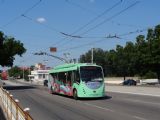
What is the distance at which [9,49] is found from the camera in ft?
227

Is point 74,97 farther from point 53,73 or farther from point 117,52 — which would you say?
point 117,52

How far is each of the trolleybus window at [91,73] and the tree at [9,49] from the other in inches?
1448

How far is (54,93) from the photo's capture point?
43844 mm

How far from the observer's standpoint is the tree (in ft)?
223

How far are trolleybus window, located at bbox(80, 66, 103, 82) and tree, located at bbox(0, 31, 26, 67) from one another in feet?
121

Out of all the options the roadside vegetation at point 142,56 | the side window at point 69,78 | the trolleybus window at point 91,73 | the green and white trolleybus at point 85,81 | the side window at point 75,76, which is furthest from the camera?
the roadside vegetation at point 142,56

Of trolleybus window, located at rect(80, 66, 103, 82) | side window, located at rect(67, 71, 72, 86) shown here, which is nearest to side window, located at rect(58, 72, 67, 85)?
side window, located at rect(67, 71, 72, 86)

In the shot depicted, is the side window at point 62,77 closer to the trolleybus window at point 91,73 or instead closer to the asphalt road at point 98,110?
the trolleybus window at point 91,73

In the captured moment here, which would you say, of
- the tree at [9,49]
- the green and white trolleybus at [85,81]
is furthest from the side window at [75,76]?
the tree at [9,49]

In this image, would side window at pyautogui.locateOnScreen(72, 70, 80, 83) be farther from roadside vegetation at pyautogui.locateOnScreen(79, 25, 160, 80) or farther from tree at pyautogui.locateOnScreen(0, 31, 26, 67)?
roadside vegetation at pyautogui.locateOnScreen(79, 25, 160, 80)

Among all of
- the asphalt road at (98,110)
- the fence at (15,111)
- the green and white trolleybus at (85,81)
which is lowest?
the asphalt road at (98,110)

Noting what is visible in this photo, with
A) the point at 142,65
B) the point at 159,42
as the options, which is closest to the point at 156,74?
the point at 142,65

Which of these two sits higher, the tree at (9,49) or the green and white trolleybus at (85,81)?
the tree at (9,49)

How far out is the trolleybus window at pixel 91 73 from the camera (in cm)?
3216
